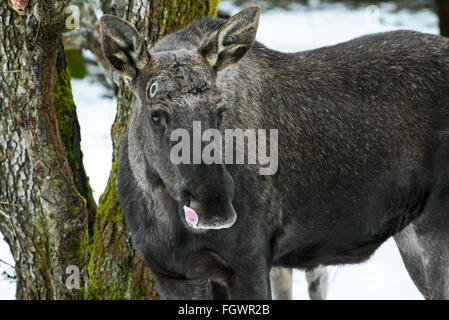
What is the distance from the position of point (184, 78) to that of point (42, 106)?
1.79 meters

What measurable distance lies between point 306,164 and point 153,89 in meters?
1.41

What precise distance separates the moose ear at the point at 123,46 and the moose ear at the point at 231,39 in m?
0.39

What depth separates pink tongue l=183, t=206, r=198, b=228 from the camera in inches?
169

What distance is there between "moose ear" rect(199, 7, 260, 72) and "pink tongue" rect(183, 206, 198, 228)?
0.98m

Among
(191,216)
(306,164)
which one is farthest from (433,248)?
(191,216)

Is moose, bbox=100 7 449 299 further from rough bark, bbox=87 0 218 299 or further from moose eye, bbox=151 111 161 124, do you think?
rough bark, bbox=87 0 218 299

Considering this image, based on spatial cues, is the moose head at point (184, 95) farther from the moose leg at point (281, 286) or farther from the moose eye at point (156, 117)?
the moose leg at point (281, 286)

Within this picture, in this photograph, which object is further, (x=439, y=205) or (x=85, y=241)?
(x=85, y=241)

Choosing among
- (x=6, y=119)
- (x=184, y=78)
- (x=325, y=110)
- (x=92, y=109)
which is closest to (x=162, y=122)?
(x=184, y=78)

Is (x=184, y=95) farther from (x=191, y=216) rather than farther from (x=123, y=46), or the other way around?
(x=191, y=216)

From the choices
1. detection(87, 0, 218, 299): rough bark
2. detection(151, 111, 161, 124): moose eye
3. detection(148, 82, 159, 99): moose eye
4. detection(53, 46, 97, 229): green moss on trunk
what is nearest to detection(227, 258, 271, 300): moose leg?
detection(151, 111, 161, 124): moose eye

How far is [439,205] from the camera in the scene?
5.63 metres

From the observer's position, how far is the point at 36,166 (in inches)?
234

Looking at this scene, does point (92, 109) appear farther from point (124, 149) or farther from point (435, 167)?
point (435, 167)
